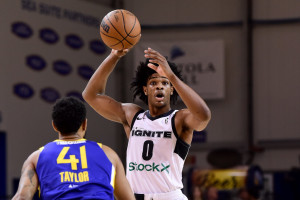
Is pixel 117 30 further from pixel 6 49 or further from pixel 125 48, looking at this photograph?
pixel 6 49

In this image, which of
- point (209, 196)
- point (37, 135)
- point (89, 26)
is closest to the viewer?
point (209, 196)

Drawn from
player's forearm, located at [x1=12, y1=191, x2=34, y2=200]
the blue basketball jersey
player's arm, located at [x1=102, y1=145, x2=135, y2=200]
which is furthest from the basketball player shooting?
player's forearm, located at [x1=12, y1=191, x2=34, y2=200]

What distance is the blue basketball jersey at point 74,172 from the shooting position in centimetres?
398

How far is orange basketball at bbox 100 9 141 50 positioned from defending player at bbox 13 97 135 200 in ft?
5.73

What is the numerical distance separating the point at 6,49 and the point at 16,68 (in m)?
0.50

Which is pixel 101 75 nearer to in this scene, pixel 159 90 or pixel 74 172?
pixel 159 90

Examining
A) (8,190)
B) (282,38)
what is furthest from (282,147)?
(8,190)

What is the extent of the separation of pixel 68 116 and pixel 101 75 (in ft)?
5.79

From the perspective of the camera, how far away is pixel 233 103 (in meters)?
16.2

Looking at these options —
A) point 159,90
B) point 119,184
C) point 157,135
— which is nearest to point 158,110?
point 159,90

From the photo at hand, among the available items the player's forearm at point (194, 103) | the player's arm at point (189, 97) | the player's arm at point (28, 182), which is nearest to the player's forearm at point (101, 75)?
the player's arm at point (189, 97)

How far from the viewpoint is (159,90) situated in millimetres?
5812

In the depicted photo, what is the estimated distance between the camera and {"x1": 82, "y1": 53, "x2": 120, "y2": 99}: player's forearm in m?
5.88

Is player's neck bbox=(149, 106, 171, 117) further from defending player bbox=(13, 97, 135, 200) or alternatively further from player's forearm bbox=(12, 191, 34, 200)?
player's forearm bbox=(12, 191, 34, 200)
